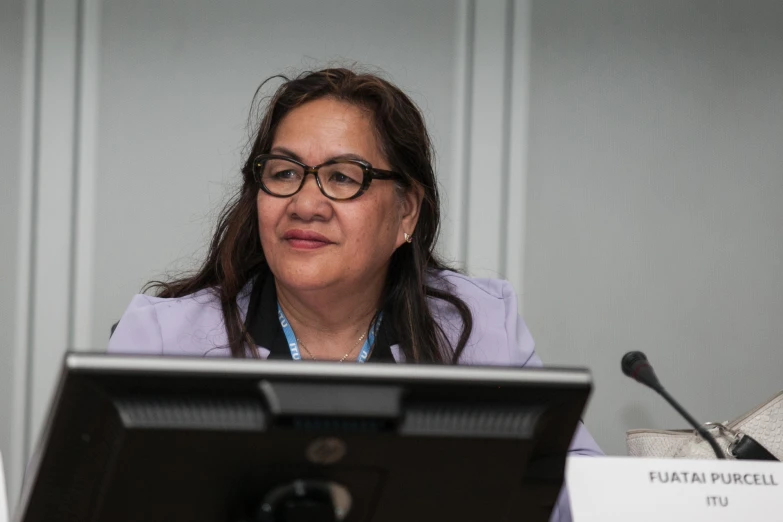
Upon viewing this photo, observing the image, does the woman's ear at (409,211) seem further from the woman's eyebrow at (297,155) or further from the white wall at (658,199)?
the white wall at (658,199)

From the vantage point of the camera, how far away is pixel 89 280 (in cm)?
275

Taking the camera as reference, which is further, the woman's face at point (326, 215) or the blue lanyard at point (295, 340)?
the blue lanyard at point (295, 340)

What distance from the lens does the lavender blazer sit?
177cm

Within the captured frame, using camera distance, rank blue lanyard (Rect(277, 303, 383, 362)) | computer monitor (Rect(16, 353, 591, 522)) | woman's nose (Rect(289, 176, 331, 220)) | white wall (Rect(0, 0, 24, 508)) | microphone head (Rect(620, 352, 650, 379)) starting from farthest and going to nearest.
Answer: white wall (Rect(0, 0, 24, 508)) → blue lanyard (Rect(277, 303, 383, 362)) → woman's nose (Rect(289, 176, 331, 220)) → microphone head (Rect(620, 352, 650, 379)) → computer monitor (Rect(16, 353, 591, 522))

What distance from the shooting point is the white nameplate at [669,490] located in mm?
1122

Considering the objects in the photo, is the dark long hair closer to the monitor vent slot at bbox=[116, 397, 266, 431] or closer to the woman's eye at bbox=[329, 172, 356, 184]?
the woman's eye at bbox=[329, 172, 356, 184]

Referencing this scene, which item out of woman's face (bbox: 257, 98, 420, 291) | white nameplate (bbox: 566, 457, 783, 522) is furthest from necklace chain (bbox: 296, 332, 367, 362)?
white nameplate (bbox: 566, 457, 783, 522)

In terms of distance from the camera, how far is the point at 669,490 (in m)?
1.14

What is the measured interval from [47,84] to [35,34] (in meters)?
0.14

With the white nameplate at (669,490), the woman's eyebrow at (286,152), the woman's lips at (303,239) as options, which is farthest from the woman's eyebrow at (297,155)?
the white nameplate at (669,490)

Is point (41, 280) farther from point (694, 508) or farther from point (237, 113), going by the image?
point (694, 508)

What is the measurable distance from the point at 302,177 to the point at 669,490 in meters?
0.94

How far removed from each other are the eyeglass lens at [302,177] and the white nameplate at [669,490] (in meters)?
0.85

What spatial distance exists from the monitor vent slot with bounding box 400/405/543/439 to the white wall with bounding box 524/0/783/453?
2.00 meters
